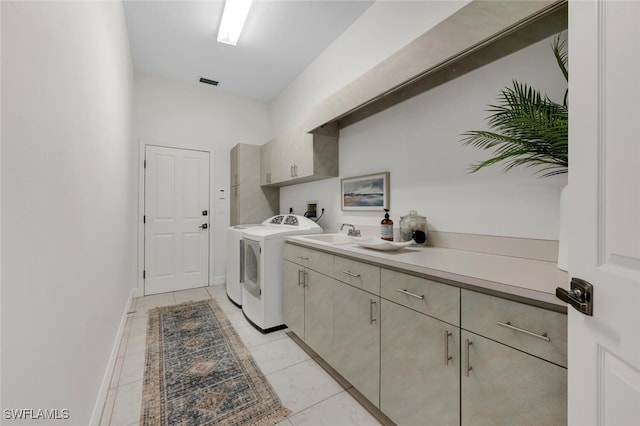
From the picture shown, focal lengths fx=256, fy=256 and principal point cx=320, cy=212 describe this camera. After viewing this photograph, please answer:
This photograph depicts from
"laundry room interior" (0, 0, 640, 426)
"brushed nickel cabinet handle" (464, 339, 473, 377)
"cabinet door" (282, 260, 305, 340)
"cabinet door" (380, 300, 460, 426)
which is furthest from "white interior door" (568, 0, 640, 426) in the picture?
"cabinet door" (282, 260, 305, 340)

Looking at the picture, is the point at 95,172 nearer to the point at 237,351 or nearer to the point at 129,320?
the point at 237,351

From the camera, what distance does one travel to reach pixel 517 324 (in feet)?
2.93

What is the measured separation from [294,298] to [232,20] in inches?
110

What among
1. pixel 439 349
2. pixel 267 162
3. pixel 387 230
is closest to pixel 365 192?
pixel 387 230

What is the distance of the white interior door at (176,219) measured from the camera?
364 cm

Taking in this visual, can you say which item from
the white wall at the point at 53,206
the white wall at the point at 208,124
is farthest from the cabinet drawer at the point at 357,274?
the white wall at the point at 208,124

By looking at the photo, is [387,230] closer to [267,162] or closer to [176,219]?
[267,162]

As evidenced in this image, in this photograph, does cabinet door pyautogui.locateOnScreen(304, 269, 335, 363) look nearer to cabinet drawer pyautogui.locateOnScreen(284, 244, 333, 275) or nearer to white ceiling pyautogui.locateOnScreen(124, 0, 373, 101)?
cabinet drawer pyautogui.locateOnScreen(284, 244, 333, 275)

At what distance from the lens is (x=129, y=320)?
2.80m

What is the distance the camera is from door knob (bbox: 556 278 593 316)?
588mm

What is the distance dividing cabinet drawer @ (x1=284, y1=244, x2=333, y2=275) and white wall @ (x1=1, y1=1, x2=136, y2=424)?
4.41 feet

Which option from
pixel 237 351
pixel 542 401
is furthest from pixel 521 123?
pixel 237 351

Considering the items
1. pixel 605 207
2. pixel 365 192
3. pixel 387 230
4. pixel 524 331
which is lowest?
pixel 524 331

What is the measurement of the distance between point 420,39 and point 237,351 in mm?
2643
